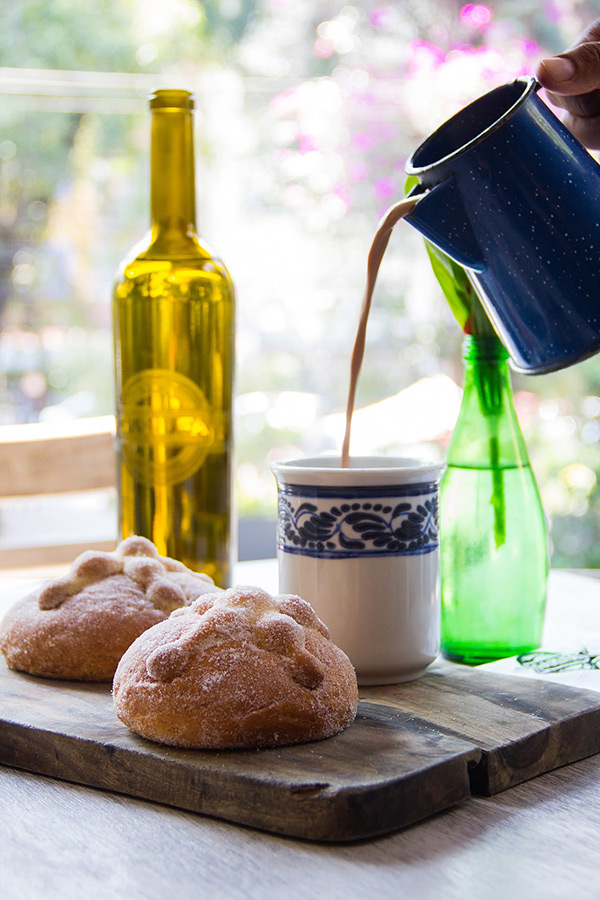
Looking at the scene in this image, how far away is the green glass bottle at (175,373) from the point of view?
1123 millimetres

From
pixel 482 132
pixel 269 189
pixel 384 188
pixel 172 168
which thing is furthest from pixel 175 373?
pixel 269 189

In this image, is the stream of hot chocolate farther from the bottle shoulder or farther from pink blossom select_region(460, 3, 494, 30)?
pink blossom select_region(460, 3, 494, 30)

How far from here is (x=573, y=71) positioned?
3.27 ft

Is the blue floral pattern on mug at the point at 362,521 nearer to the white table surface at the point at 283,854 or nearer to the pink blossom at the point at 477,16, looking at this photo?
the white table surface at the point at 283,854

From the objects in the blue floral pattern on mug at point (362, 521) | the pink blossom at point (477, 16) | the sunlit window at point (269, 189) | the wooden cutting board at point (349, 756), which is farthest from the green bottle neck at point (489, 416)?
the pink blossom at point (477, 16)

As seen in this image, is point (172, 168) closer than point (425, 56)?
Yes

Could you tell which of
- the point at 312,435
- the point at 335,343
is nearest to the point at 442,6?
the point at 335,343

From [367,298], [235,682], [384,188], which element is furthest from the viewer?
[384,188]

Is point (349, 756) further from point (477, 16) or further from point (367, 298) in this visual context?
point (477, 16)

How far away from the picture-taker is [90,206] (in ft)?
12.5

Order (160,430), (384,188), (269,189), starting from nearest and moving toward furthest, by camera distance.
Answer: (160,430) < (384,188) < (269,189)

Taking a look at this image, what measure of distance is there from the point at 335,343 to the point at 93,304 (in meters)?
0.91

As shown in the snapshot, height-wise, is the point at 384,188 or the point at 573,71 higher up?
the point at 384,188

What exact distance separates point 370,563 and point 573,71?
530 millimetres
